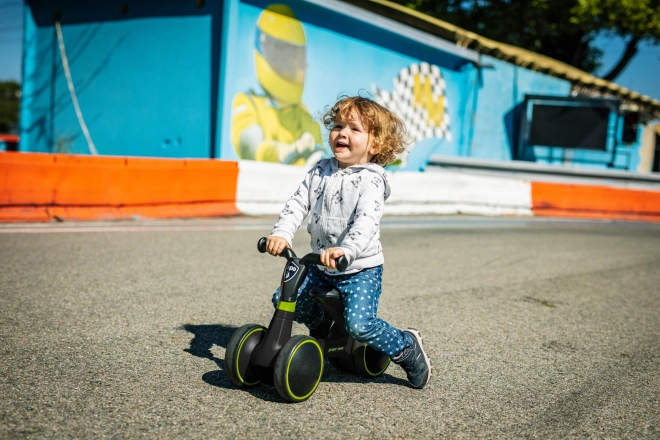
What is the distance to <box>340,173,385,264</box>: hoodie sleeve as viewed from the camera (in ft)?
9.43

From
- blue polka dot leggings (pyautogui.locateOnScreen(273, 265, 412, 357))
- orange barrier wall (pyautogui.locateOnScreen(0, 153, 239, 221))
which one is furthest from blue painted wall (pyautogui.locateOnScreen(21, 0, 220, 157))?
blue polka dot leggings (pyautogui.locateOnScreen(273, 265, 412, 357))

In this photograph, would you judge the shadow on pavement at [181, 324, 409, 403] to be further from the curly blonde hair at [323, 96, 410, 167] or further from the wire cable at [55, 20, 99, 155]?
the wire cable at [55, 20, 99, 155]

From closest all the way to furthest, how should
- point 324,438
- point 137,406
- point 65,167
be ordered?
point 324,438 < point 137,406 < point 65,167

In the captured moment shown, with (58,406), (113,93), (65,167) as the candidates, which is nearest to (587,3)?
(113,93)

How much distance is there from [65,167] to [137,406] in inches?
217

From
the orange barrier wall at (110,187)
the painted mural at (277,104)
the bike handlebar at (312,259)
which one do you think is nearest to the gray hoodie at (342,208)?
the bike handlebar at (312,259)

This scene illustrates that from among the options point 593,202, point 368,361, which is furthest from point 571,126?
point 368,361

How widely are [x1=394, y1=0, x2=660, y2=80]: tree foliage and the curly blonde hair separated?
2246 centimetres

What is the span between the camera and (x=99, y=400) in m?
2.70

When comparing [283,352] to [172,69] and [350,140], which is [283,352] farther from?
[172,69]

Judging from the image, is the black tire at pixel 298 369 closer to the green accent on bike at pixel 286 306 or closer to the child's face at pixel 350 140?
the green accent on bike at pixel 286 306

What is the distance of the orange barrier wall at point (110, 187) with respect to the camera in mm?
7188

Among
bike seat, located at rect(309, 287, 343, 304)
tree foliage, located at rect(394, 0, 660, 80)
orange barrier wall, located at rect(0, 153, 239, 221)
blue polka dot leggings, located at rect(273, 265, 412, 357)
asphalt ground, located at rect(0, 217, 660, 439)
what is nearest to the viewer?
asphalt ground, located at rect(0, 217, 660, 439)

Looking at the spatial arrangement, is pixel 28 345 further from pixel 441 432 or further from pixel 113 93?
pixel 113 93
